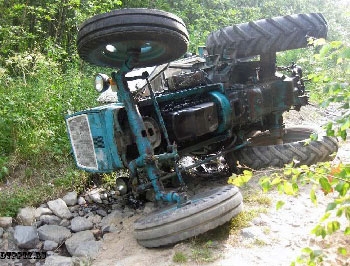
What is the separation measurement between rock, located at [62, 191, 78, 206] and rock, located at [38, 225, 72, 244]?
1.46ft

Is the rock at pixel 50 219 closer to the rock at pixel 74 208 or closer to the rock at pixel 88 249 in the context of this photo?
the rock at pixel 74 208

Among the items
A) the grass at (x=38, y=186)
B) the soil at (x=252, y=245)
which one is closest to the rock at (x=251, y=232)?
the soil at (x=252, y=245)

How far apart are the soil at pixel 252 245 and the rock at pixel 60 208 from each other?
1.96 feet

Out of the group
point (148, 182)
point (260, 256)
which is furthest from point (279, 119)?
point (260, 256)

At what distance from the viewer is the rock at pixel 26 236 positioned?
3333 mm

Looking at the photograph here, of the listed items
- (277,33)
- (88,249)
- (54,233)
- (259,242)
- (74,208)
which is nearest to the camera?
(259,242)

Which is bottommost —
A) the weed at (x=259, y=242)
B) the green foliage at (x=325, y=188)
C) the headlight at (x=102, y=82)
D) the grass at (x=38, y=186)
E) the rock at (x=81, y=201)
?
the weed at (x=259, y=242)

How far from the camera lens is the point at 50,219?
12.1 ft

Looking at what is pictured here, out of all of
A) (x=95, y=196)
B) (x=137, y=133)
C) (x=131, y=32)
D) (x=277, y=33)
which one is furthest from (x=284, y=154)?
(x=131, y=32)

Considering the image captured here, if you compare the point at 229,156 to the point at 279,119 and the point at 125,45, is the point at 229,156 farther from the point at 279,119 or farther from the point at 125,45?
the point at 125,45

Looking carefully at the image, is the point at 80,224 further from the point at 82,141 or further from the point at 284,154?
the point at 284,154

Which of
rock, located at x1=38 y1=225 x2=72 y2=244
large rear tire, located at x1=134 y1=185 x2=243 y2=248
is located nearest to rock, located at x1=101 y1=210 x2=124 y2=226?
Answer: rock, located at x1=38 y1=225 x2=72 y2=244

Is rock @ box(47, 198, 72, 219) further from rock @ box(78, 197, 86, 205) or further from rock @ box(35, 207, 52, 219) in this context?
rock @ box(78, 197, 86, 205)

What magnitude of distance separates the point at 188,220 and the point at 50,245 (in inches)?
52.2
